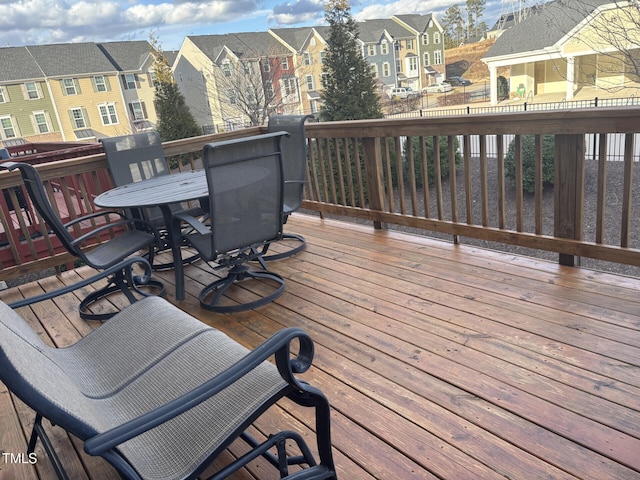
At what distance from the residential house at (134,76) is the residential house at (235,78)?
248cm

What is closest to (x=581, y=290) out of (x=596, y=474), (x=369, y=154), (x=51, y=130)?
(x=596, y=474)

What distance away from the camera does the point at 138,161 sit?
3963 millimetres

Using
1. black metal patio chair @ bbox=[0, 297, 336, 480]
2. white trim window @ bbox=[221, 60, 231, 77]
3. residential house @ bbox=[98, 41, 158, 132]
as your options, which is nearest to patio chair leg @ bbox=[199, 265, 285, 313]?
black metal patio chair @ bbox=[0, 297, 336, 480]

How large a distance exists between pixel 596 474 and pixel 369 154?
2807mm

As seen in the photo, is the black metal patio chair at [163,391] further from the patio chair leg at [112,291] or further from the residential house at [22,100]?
the residential house at [22,100]

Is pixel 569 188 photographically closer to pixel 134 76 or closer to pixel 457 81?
pixel 457 81

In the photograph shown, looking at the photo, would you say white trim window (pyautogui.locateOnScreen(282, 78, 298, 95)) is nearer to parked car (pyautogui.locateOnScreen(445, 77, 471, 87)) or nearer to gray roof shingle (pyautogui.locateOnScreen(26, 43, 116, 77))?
parked car (pyautogui.locateOnScreen(445, 77, 471, 87))

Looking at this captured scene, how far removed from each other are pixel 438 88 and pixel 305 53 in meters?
8.74

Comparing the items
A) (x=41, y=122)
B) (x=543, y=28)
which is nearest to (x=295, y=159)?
(x=543, y=28)

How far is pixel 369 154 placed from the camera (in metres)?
3.77

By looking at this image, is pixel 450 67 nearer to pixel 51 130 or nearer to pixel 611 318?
pixel 51 130

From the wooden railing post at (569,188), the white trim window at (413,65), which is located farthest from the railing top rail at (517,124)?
the white trim window at (413,65)

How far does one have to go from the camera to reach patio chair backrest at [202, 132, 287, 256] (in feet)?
8.11

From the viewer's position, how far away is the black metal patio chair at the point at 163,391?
1.03 metres
